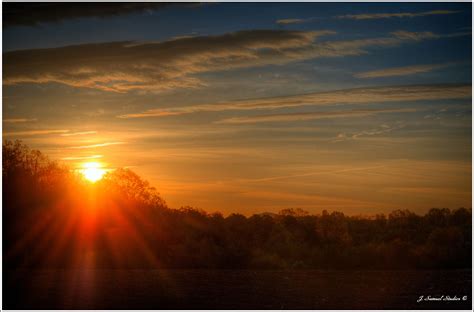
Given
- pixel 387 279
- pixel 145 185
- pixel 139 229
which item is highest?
pixel 145 185

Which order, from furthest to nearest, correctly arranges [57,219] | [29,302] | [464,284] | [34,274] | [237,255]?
[237,255]
[57,219]
[34,274]
[464,284]
[29,302]

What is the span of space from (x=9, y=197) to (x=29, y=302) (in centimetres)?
1065

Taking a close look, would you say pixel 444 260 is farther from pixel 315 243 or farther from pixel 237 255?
pixel 237 255

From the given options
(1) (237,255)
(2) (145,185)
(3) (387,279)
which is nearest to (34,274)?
(2) (145,185)

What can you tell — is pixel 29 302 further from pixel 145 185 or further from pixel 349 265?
pixel 349 265

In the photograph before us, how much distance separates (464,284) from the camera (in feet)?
93.4

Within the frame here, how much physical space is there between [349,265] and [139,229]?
1426 centimetres

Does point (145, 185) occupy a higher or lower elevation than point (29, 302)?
higher

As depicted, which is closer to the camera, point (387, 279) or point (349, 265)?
point (387, 279)

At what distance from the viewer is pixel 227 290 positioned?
30.5m

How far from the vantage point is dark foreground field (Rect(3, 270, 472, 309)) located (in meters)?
25.8

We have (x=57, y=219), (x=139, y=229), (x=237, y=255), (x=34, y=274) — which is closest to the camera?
(x=34, y=274)

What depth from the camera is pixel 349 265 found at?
43344 millimetres

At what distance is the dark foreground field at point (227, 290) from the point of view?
25844mm
